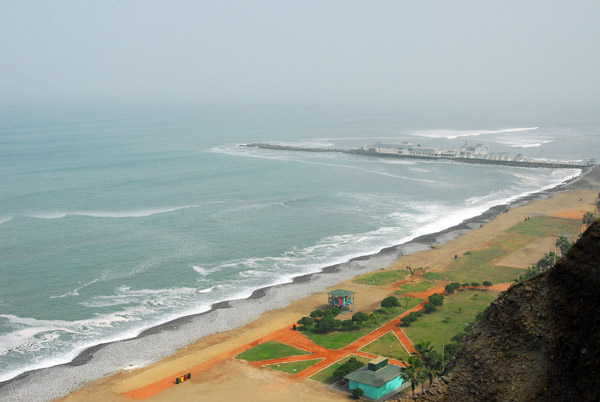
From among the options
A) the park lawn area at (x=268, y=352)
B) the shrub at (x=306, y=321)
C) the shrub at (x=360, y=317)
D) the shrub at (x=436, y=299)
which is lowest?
the park lawn area at (x=268, y=352)

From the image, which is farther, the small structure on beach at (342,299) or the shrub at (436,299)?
the small structure on beach at (342,299)

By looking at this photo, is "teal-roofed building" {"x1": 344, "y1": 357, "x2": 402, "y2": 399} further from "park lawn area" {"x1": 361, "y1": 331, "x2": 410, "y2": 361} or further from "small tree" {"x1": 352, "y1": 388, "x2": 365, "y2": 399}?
"park lawn area" {"x1": 361, "y1": 331, "x2": 410, "y2": 361}

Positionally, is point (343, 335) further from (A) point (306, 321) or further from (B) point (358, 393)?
(B) point (358, 393)

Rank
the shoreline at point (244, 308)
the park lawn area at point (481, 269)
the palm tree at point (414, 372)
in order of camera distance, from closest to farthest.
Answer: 1. the palm tree at point (414, 372)
2. the shoreline at point (244, 308)
3. the park lawn area at point (481, 269)

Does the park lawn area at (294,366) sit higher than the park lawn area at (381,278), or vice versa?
the park lawn area at (381,278)

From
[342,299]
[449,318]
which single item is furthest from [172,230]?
[449,318]

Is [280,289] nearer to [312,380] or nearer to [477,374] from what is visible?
[312,380]

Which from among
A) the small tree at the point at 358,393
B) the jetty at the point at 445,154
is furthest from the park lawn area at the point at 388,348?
the jetty at the point at 445,154

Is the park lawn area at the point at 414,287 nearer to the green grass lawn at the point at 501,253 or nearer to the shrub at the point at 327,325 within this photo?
the green grass lawn at the point at 501,253
